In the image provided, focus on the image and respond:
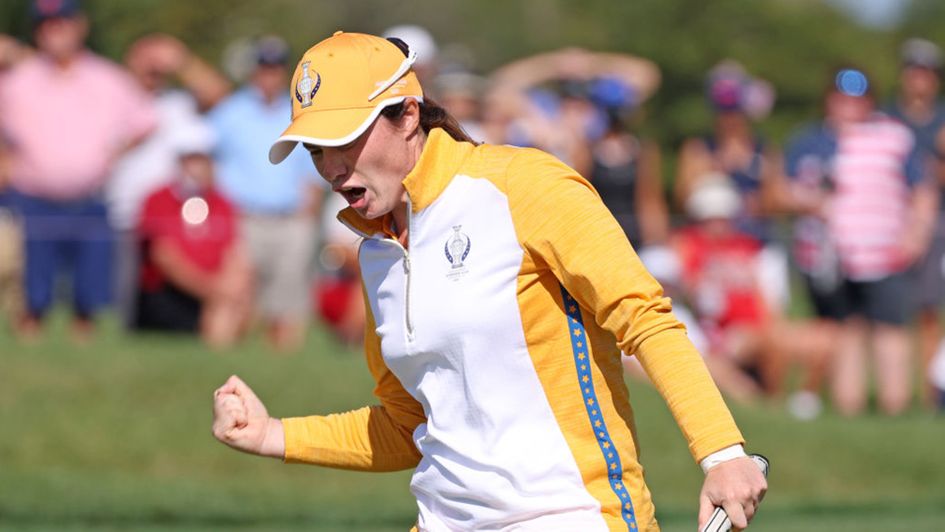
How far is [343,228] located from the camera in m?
12.5

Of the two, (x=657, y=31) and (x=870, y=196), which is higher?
(x=657, y=31)

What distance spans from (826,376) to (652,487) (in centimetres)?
258

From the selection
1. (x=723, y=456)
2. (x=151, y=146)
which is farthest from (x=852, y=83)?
(x=723, y=456)

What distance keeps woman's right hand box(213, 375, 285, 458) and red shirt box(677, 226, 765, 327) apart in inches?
315

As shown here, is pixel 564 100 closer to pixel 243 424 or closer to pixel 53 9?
pixel 53 9

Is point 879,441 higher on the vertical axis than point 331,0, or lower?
lower

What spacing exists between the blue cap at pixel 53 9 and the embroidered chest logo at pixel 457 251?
7993 millimetres

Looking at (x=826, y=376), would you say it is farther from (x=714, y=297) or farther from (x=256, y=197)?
(x=256, y=197)

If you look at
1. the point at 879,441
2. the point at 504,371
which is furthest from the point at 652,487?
the point at 504,371

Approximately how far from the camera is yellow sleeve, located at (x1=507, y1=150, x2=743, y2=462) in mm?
3801

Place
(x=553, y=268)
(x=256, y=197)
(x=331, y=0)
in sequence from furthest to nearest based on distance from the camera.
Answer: (x=331, y=0)
(x=256, y=197)
(x=553, y=268)

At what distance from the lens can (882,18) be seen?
Answer: 55.9 metres

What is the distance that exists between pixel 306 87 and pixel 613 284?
947mm

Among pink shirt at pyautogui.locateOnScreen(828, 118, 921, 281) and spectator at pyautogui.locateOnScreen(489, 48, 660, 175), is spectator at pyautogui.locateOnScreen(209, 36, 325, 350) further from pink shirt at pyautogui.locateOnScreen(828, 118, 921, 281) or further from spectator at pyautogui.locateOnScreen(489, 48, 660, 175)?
pink shirt at pyautogui.locateOnScreen(828, 118, 921, 281)
